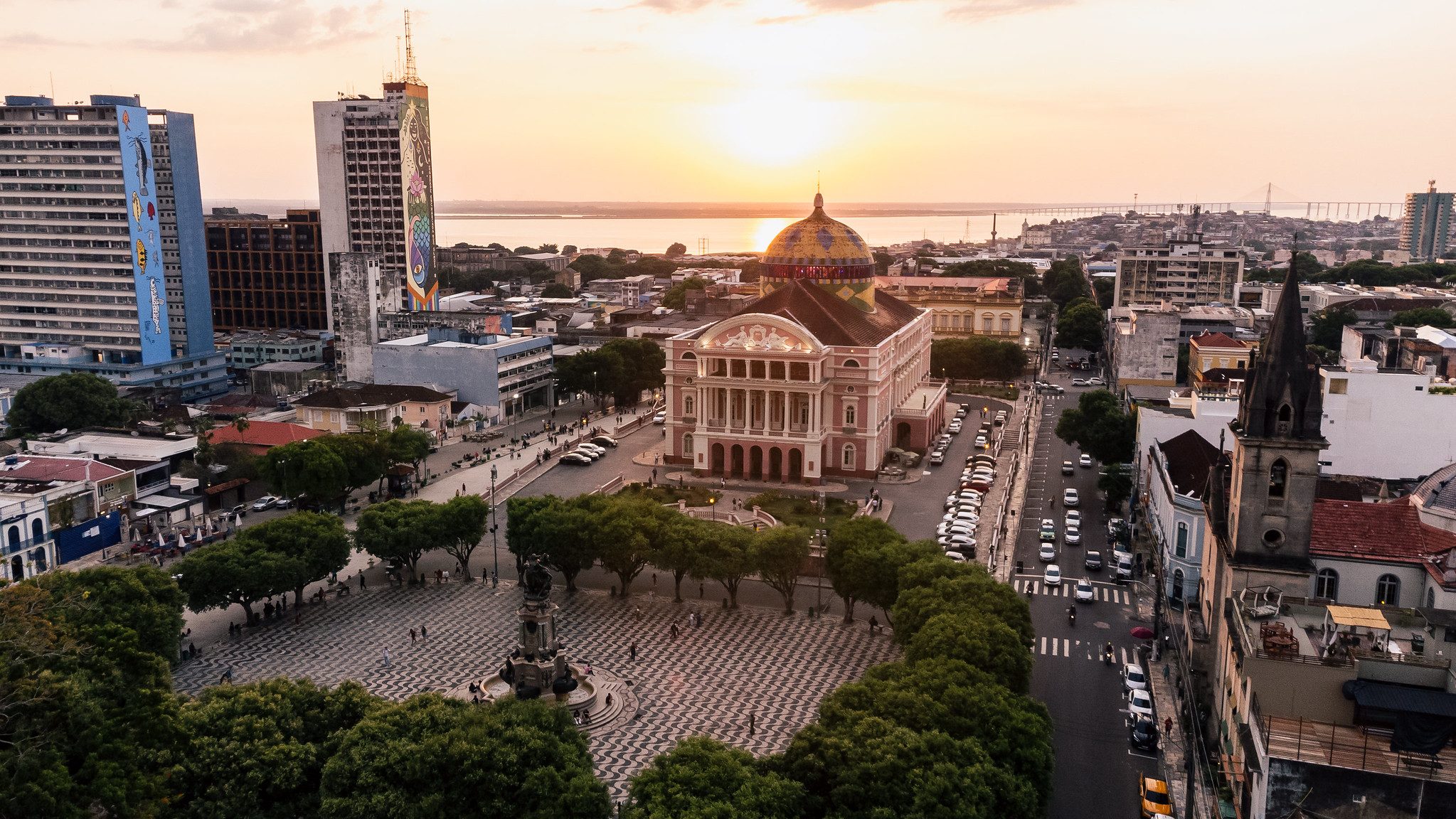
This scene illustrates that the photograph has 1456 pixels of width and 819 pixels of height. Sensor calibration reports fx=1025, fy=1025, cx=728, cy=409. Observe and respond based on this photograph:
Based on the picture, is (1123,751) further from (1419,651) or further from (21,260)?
(21,260)

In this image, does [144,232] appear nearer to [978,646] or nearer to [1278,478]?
[978,646]

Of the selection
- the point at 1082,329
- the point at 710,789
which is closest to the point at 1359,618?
the point at 710,789

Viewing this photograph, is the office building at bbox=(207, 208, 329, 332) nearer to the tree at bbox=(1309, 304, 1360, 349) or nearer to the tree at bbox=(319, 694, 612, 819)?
the tree at bbox=(319, 694, 612, 819)

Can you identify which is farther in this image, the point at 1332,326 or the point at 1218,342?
the point at 1332,326

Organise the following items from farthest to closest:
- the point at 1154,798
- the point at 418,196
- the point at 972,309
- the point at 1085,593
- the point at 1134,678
A: the point at 418,196 → the point at 972,309 → the point at 1085,593 → the point at 1134,678 → the point at 1154,798

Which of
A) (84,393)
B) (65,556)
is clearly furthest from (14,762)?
(84,393)
